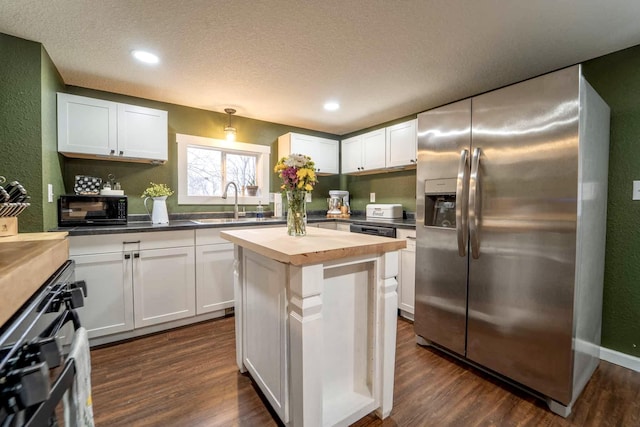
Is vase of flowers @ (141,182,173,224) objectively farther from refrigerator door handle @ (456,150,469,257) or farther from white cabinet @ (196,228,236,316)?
refrigerator door handle @ (456,150,469,257)

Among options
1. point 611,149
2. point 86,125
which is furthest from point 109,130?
point 611,149

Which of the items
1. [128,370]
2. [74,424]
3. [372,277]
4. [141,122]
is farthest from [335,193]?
[74,424]

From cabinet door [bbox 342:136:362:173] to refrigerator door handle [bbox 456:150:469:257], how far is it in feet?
6.53

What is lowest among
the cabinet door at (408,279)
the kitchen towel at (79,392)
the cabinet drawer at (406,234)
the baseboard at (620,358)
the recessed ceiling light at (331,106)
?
the baseboard at (620,358)

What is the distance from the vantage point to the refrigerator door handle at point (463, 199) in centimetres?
188

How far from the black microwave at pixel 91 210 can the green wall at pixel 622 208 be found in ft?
12.7

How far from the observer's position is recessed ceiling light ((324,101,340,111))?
3055mm

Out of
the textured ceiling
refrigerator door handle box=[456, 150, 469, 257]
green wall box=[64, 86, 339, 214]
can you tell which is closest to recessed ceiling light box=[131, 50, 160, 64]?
the textured ceiling

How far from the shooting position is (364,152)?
376 centimetres

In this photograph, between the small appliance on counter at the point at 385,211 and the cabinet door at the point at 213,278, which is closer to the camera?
the cabinet door at the point at 213,278

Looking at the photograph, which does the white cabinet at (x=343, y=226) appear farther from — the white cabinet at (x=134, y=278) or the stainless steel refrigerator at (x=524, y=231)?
the white cabinet at (x=134, y=278)

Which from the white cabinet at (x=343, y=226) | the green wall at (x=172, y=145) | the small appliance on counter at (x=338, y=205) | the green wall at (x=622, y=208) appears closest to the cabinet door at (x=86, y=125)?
the green wall at (x=172, y=145)

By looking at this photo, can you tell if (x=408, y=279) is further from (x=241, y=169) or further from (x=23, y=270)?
(x=23, y=270)

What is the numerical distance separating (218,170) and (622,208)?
148 inches
